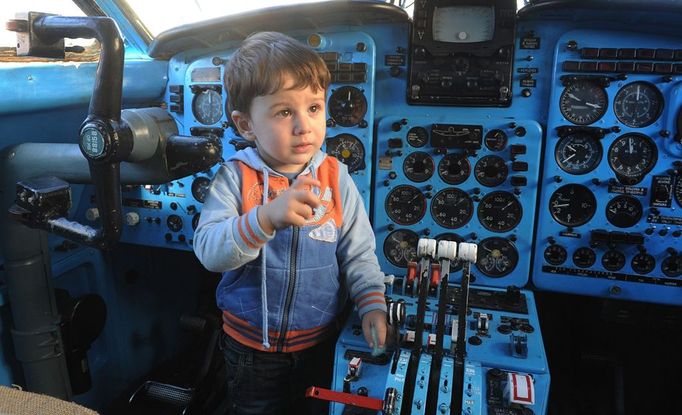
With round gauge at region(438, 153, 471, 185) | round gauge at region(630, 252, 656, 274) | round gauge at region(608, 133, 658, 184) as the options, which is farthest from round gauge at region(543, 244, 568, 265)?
round gauge at region(438, 153, 471, 185)

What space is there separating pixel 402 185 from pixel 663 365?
68.2 inches

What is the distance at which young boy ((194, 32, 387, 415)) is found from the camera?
1.39 metres

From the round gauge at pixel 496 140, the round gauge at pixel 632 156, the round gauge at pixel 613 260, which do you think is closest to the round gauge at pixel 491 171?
the round gauge at pixel 496 140

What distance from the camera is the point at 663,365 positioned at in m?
2.76

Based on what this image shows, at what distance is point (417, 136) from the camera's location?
2.42 m

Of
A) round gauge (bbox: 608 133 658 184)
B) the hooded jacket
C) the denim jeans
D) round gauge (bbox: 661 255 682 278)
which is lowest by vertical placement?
the denim jeans

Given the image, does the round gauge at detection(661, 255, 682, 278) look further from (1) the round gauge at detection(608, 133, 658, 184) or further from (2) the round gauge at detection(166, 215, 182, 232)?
(2) the round gauge at detection(166, 215, 182, 232)

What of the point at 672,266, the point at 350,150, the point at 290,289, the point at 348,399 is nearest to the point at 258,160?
the point at 290,289

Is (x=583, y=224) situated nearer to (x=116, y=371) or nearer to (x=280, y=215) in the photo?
(x=280, y=215)

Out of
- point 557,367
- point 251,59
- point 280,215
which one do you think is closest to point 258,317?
point 280,215

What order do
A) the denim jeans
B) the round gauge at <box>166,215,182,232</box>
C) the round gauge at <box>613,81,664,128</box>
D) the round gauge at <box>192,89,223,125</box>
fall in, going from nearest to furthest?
1. the denim jeans
2. the round gauge at <box>613,81,664,128</box>
3. the round gauge at <box>192,89,223,125</box>
4. the round gauge at <box>166,215,182,232</box>

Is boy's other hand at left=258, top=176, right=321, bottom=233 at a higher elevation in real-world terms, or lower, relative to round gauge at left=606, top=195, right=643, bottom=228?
higher

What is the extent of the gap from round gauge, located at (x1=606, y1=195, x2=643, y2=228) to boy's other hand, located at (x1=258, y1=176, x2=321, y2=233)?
1665 mm

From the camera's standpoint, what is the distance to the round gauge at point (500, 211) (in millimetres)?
2359
